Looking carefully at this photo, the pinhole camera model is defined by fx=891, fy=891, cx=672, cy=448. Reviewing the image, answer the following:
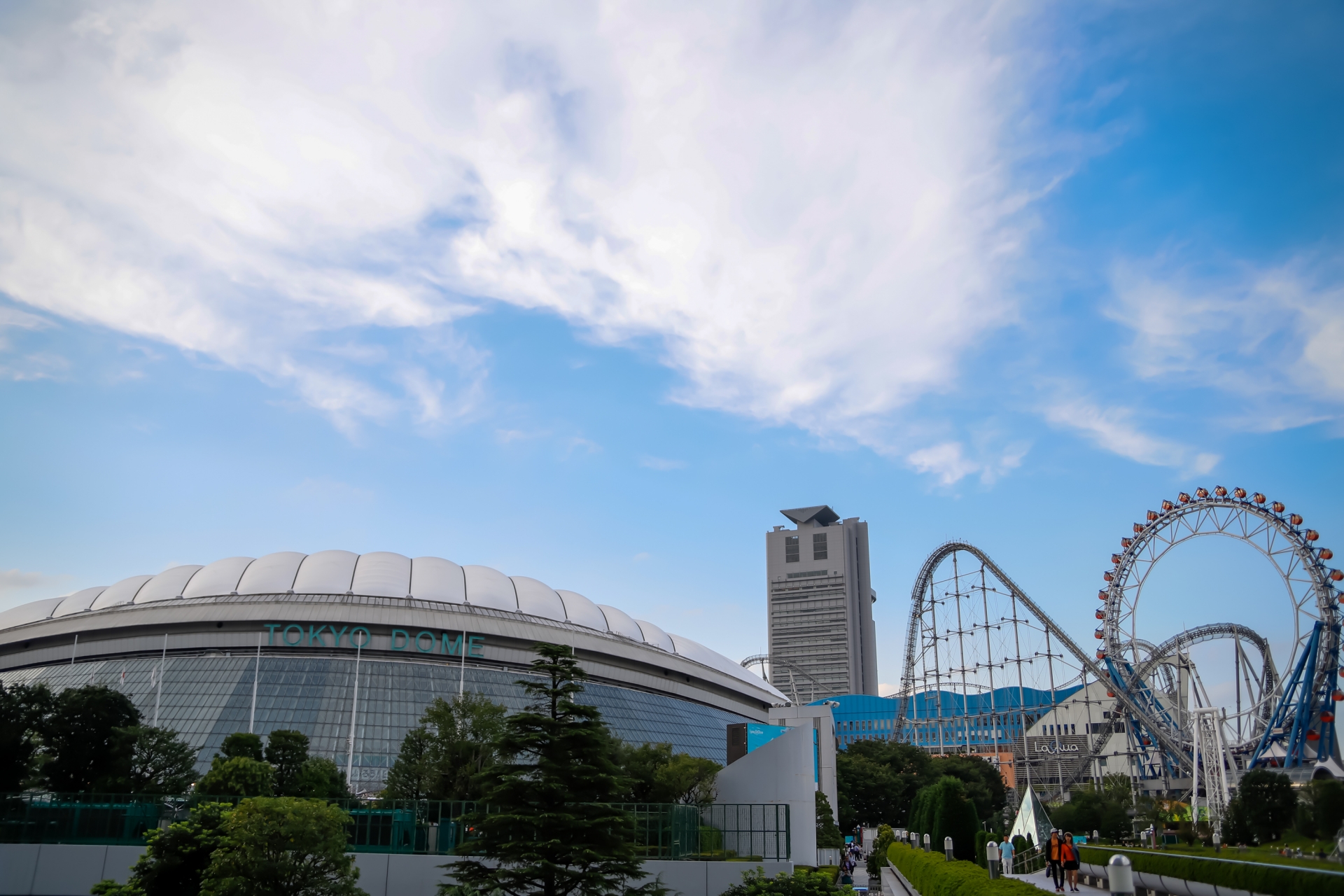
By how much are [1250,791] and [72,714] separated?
1814 inches

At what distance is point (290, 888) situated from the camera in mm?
22641

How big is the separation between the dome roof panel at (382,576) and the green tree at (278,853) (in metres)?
37.4

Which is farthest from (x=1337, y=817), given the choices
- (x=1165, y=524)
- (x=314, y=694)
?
(x=1165, y=524)

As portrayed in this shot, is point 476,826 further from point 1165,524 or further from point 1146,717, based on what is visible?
point 1146,717

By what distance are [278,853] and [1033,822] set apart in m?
33.5

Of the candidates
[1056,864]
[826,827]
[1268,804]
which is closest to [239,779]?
[1056,864]

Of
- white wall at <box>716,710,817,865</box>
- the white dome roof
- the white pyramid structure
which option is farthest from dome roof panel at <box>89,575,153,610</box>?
the white pyramid structure

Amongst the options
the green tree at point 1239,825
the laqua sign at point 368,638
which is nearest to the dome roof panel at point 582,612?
the laqua sign at point 368,638

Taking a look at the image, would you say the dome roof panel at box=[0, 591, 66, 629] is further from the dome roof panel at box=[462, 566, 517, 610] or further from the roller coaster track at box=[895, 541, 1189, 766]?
the roller coaster track at box=[895, 541, 1189, 766]

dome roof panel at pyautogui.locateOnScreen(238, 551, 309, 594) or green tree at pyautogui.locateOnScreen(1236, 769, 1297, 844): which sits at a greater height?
dome roof panel at pyautogui.locateOnScreen(238, 551, 309, 594)

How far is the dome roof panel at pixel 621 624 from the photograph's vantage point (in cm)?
6856

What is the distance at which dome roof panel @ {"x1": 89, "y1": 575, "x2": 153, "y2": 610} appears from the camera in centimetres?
5978

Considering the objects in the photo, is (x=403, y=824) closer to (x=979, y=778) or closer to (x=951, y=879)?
(x=951, y=879)

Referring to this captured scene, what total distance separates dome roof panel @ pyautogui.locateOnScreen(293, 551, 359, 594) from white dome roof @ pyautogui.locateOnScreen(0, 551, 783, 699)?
0.05m
